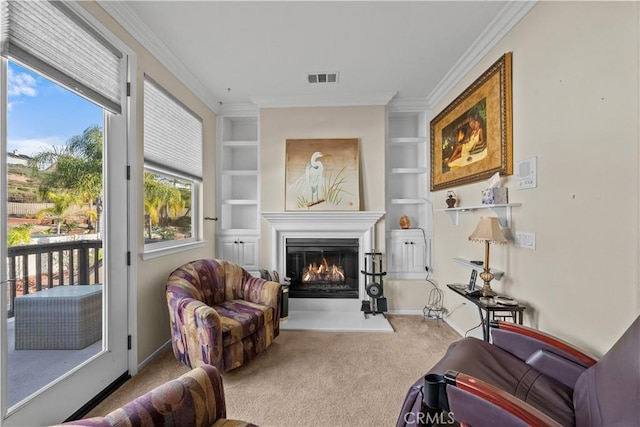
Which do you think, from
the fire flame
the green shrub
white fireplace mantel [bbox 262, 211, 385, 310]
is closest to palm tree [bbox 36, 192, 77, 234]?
the green shrub

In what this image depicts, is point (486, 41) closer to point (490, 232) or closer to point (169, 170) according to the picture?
point (490, 232)

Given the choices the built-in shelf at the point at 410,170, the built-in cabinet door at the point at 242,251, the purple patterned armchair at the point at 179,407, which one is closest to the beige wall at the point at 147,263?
the built-in cabinet door at the point at 242,251

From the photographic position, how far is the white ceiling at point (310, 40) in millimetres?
1932

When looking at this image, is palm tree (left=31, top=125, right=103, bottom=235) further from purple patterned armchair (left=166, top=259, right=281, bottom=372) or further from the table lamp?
the table lamp

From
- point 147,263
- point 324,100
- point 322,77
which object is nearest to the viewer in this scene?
point 147,263

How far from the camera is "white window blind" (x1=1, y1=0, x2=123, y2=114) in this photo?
4.32 feet

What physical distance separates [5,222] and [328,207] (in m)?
2.69

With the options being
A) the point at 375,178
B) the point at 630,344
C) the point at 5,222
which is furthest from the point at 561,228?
the point at 5,222

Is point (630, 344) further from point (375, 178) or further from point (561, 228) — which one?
point (375, 178)

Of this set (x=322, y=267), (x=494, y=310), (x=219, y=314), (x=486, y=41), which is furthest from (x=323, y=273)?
(x=486, y=41)

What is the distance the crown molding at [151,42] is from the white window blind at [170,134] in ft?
0.83

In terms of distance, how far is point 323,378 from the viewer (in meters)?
2.04

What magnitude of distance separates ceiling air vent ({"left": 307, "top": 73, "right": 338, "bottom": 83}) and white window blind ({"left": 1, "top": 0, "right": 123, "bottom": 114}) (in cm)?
170

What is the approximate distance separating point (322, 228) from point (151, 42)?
250 cm
